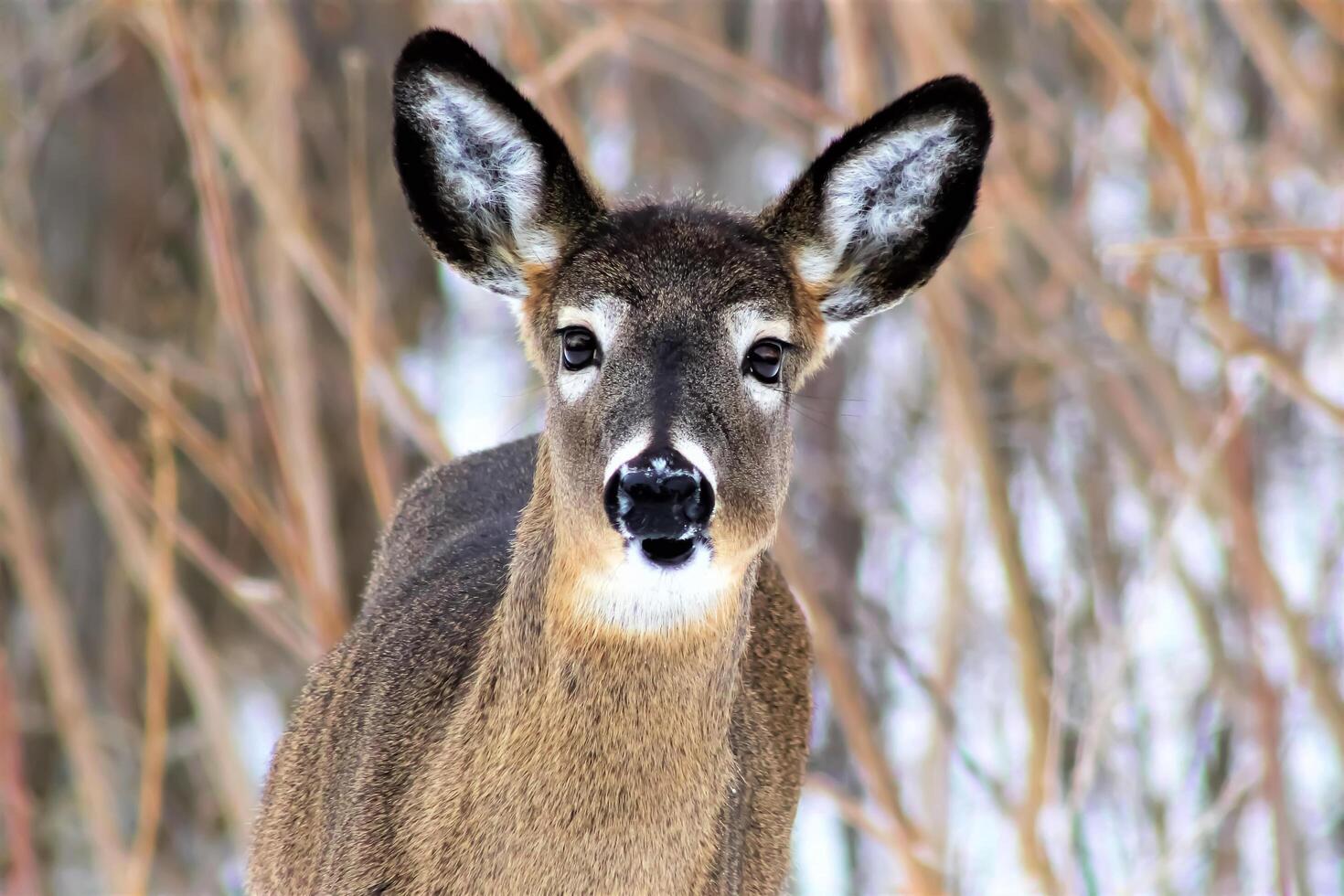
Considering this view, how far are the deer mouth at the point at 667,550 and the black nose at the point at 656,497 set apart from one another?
0.15 ft

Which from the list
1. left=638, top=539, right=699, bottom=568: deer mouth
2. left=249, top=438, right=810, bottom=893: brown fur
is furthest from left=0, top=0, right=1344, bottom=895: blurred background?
left=638, top=539, right=699, bottom=568: deer mouth

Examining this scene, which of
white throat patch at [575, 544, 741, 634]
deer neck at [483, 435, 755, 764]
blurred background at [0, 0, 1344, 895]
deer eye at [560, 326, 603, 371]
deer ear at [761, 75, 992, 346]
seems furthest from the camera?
blurred background at [0, 0, 1344, 895]

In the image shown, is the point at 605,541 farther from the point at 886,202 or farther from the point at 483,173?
the point at 886,202

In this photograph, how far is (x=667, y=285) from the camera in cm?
319

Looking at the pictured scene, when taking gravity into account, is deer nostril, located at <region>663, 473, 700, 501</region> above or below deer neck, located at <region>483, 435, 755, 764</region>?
above

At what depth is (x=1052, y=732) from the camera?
437 cm

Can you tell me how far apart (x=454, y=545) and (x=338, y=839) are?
2.70ft

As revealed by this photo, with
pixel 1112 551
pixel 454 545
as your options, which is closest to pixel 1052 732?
pixel 454 545

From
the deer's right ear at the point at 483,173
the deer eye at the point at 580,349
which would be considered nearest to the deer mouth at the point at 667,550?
the deer eye at the point at 580,349

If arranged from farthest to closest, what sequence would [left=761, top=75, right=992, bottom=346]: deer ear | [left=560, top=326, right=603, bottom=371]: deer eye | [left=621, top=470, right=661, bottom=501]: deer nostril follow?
1. [left=761, top=75, right=992, bottom=346]: deer ear
2. [left=560, top=326, right=603, bottom=371]: deer eye
3. [left=621, top=470, right=661, bottom=501]: deer nostril

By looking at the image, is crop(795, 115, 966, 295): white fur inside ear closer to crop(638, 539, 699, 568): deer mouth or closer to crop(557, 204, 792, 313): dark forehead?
crop(557, 204, 792, 313): dark forehead

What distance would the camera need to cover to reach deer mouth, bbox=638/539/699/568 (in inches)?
112

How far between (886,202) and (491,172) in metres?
0.75

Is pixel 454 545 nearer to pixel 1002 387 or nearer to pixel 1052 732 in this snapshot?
pixel 1052 732
